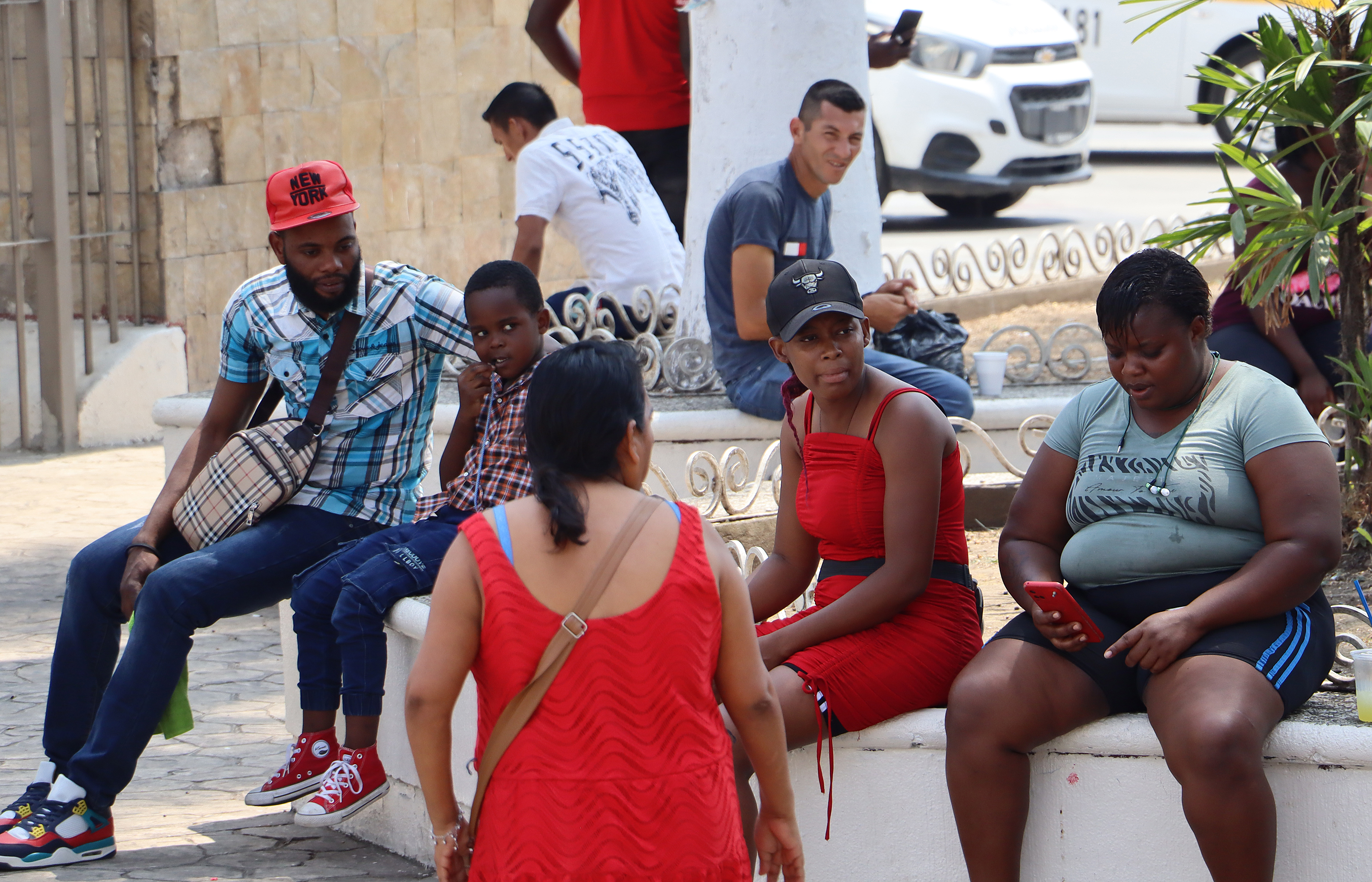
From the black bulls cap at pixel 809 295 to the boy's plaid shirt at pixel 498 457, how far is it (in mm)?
742

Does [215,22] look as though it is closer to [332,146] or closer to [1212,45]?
[332,146]

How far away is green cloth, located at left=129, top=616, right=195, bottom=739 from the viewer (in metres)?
3.73

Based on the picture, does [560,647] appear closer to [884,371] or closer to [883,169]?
[884,371]

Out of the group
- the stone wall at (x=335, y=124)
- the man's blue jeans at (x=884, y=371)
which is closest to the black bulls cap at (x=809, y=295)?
the man's blue jeans at (x=884, y=371)

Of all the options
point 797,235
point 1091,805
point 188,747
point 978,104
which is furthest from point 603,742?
point 978,104

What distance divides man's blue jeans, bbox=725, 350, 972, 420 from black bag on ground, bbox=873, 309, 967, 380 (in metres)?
0.31

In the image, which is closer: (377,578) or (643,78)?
(377,578)

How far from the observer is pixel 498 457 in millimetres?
3725

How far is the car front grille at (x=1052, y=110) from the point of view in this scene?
12.1 metres

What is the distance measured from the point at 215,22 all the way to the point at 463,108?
1737 millimetres

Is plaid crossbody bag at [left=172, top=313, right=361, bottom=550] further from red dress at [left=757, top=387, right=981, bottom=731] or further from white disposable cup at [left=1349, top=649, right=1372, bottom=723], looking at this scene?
white disposable cup at [left=1349, top=649, right=1372, bottom=723]

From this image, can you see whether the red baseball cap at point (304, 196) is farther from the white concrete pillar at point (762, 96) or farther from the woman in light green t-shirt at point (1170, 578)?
the white concrete pillar at point (762, 96)

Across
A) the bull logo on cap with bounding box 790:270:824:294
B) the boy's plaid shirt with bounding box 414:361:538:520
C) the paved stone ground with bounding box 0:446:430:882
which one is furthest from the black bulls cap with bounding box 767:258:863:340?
the paved stone ground with bounding box 0:446:430:882

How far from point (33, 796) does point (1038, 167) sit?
33.3ft
